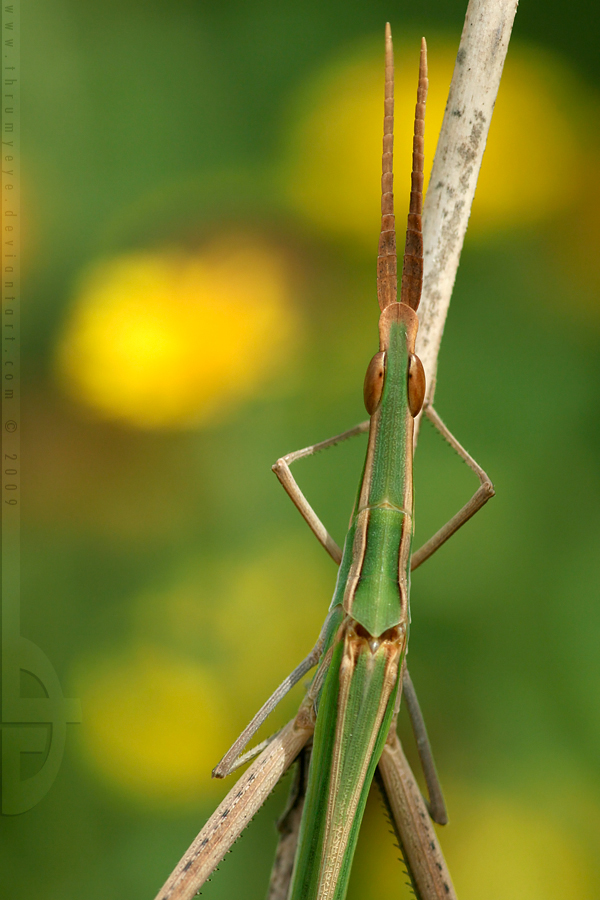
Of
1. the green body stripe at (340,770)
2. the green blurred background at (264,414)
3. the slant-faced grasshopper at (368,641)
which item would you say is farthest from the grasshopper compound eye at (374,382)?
the green blurred background at (264,414)

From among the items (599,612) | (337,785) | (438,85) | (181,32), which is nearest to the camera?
(337,785)

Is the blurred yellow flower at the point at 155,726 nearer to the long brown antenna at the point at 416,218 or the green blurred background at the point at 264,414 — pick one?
the green blurred background at the point at 264,414

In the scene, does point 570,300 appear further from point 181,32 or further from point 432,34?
point 181,32

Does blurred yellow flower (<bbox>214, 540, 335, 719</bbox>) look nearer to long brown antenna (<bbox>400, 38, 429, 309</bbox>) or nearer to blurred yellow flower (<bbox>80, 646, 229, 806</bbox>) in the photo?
blurred yellow flower (<bbox>80, 646, 229, 806</bbox>)

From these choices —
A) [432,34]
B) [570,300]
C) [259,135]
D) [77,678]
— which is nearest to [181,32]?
[259,135]

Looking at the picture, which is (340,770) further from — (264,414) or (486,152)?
(486,152)

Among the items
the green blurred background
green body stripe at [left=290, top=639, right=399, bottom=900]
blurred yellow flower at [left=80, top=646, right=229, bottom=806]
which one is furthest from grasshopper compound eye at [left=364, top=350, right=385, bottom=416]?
blurred yellow flower at [left=80, top=646, right=229, bottom=806]
